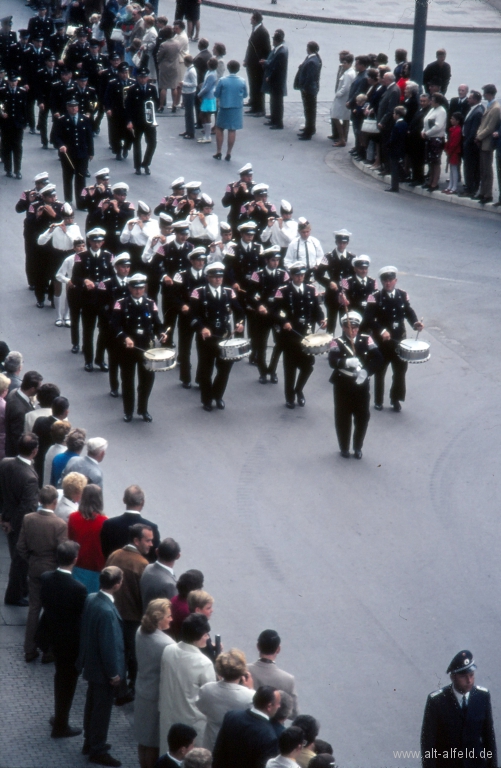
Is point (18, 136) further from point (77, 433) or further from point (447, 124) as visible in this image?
point (77, 433)

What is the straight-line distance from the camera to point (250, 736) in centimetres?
724

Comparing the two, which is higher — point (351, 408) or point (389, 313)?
point (389, 313)

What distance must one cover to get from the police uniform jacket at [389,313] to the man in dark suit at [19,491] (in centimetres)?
571

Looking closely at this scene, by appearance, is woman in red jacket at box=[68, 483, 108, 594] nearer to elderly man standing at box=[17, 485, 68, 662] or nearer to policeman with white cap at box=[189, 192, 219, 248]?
elderly man standing at box=[17, 485, 68, 662]

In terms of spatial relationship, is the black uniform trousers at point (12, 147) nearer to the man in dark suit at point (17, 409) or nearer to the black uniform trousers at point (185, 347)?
the black uniform trousers at point (185, 347)

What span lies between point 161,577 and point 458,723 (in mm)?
2410

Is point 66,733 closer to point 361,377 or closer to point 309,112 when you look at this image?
point 361,377

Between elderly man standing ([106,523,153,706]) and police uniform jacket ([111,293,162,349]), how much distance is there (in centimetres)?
562

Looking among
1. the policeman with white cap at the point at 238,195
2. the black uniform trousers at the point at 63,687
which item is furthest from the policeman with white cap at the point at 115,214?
the black uniform trousers at the point at 63,687

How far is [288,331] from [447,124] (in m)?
9.32

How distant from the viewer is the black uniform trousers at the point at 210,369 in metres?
15.3

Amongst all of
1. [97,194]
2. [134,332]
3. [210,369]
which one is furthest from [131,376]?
[97,194]

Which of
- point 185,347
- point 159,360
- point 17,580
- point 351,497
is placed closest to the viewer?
point 17,580

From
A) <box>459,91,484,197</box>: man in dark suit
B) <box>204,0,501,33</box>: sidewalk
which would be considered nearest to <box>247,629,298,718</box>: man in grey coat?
<box>459,91,484,197</box>: man in dark suit
